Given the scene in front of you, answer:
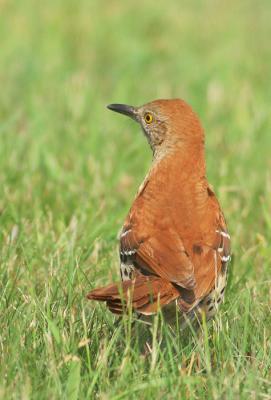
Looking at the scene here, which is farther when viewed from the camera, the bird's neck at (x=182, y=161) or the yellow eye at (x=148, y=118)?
the yellow eye at (x=148, y=118)

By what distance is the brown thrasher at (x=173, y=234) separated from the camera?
4.56m

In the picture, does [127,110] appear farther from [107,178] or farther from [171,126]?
[107,178]

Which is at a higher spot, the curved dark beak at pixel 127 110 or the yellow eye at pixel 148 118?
the curved dark beak at pixel 127 110

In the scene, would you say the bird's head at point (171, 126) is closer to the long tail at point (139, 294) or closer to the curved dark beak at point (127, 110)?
the curved dark beak at point (127, 110)

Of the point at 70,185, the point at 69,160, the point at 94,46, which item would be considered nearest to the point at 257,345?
the point at 70,185

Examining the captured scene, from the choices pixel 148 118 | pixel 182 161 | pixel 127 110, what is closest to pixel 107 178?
pixel 127 110

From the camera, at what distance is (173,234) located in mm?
4906

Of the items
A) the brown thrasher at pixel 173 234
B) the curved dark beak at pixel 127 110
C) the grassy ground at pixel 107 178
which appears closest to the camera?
the grassy ground at pixel 107 178

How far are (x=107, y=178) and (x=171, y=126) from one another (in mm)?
1818

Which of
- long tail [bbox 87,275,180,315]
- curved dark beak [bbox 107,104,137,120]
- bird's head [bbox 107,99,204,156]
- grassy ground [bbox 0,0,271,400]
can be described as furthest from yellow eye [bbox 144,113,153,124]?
long tail [bbox 87,275,180,315]

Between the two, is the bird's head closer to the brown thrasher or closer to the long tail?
the brown thrasher

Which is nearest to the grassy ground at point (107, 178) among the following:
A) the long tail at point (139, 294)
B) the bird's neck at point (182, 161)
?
the long tail at point (139, 294)

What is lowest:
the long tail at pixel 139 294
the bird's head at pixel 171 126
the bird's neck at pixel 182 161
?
the long tail at pixel 139 294

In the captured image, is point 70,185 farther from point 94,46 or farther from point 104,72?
point 94,46
